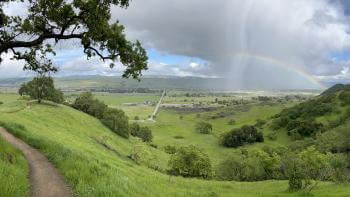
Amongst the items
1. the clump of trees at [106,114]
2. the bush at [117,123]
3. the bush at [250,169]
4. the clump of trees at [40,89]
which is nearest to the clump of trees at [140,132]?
the clump of trees at [106,114]

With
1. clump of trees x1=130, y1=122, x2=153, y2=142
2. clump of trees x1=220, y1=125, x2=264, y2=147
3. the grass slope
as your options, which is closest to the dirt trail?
the grass slope

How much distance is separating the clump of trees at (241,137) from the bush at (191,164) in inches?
4014

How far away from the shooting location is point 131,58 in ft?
86.5

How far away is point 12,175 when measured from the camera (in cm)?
1858

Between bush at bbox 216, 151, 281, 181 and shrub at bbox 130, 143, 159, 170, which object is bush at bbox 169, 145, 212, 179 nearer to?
shrub at bbox 130, 143, 159, 170

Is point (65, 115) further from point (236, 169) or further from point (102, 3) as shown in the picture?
point (102, 3)

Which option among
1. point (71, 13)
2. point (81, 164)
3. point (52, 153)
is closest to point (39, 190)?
point (81, 164)

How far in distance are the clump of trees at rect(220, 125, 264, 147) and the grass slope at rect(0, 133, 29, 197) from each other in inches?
6487

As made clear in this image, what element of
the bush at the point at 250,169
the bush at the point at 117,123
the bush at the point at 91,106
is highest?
the bush at the point at 91,106

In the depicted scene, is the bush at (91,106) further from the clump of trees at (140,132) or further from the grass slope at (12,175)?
the grass slope at (12,175)

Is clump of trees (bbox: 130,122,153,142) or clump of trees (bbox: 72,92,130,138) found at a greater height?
clump of trees (bbox: 72,92,130,138)

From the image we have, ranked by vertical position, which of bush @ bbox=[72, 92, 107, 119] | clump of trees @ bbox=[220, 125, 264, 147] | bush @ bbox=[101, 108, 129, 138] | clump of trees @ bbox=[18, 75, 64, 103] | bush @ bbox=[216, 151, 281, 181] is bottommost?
clump of trees @ bbox=[220, 125, 264, 147]

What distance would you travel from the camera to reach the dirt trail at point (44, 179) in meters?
18.1

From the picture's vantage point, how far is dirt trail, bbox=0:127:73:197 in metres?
18.1
